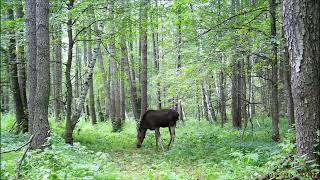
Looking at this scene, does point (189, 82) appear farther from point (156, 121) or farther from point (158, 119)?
point (156, 121)

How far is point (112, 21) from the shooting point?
43.0 feet

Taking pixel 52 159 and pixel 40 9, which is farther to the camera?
pixel 40 9

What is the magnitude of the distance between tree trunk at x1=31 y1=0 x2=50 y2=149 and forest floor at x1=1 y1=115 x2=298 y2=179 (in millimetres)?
397

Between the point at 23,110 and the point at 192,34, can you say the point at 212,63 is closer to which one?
the point at 192,34

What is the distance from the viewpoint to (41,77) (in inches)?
341

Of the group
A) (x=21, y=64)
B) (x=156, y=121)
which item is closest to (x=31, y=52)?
(x=21, y=64)

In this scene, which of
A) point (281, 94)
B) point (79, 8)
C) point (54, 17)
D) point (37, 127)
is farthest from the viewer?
point (281, 94)

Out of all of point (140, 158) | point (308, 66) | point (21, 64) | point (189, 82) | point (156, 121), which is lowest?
point (140, 158)

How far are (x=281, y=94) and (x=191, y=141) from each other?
16073mm

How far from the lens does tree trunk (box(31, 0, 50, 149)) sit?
8.60 metres

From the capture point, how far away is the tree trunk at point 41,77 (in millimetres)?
8602

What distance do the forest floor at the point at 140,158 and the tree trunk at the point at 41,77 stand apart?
0.40m

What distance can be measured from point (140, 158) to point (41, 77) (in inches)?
181

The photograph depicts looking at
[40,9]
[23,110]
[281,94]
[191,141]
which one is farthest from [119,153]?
[281,94]
